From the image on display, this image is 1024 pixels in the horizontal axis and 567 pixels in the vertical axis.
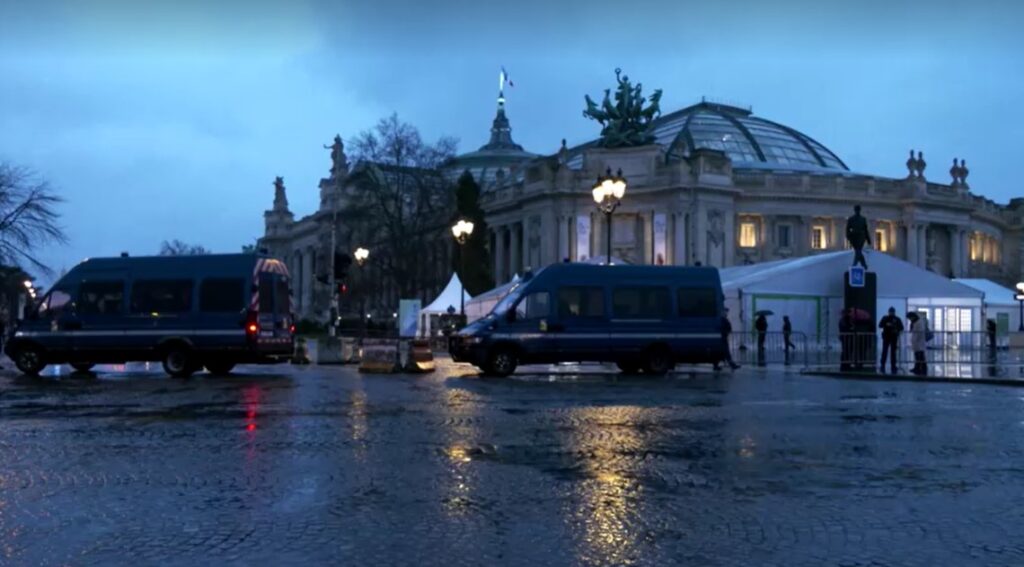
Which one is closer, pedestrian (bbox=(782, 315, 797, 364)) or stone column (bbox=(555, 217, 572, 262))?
pedestrian (bbox=(782, 315, 797, 364))

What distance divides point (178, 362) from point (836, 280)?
25832 mm

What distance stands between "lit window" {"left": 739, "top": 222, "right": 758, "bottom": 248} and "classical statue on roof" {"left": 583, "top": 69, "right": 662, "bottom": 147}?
35.2ft

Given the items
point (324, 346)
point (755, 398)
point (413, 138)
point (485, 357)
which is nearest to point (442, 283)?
point (413, 138)

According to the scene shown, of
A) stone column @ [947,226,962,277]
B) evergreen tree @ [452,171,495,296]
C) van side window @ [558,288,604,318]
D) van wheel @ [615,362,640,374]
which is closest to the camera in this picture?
van side window @ [558,288,604,318]

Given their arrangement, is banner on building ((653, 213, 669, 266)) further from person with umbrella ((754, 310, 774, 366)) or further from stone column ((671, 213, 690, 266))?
person with umbrella ((754, 310, 774, 366))

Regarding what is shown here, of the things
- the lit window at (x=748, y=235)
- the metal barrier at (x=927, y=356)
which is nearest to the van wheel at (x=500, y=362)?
the metal barrier at (x=927, y=356)

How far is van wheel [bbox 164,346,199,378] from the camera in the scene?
77.4ft

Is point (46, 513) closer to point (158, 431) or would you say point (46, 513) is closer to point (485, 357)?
point (158, 431)

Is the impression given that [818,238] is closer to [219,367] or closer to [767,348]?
[767,348]

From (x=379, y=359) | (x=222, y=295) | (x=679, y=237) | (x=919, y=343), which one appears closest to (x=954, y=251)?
(x=679, y=237)

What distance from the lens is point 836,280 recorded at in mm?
39500

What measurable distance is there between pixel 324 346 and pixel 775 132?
267 ft

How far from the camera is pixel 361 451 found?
10.3 m

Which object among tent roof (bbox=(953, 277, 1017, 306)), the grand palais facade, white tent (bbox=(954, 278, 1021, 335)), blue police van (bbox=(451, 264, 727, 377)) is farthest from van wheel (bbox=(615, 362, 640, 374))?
the grand palais facade
